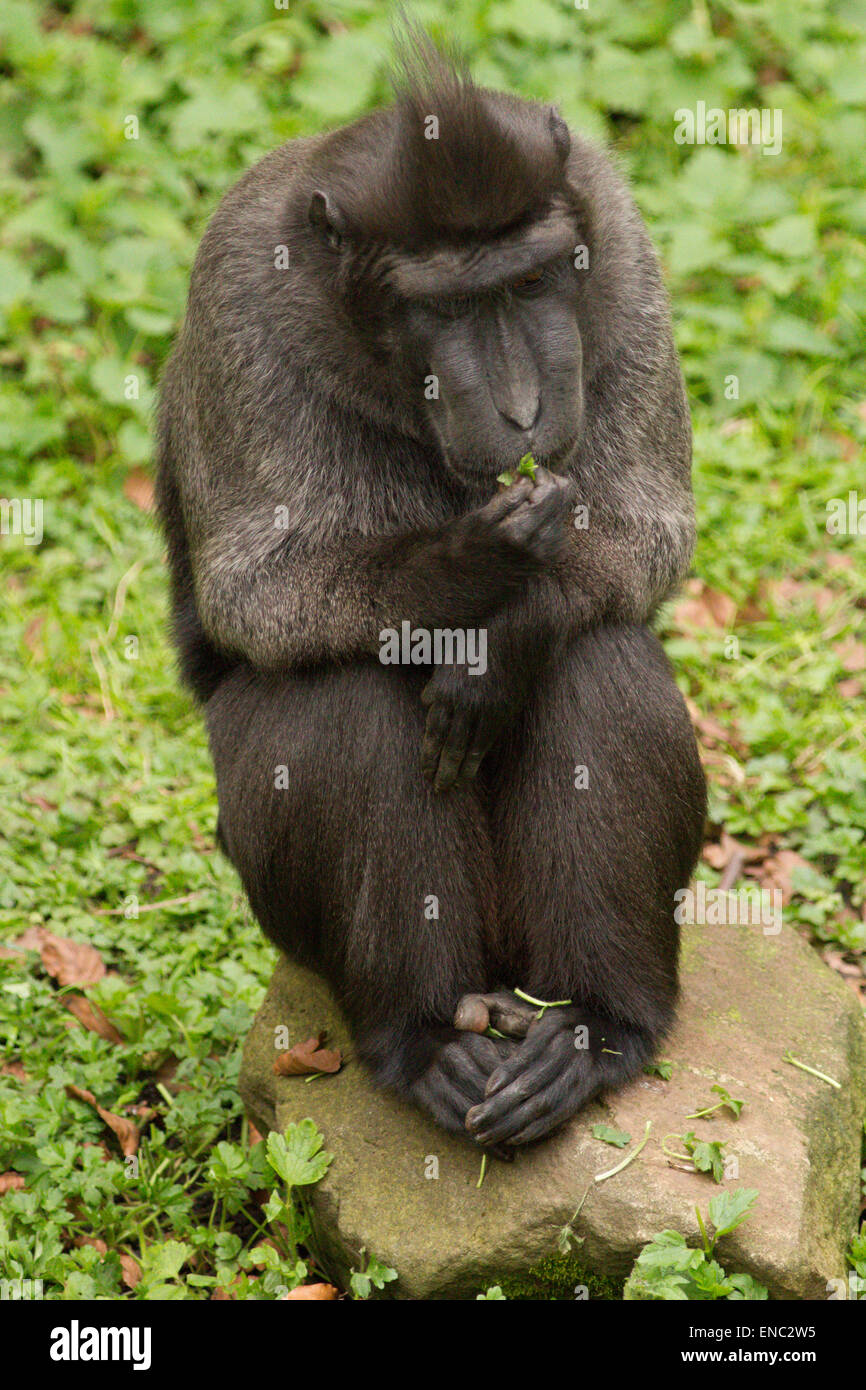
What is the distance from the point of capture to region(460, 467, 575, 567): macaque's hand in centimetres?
431

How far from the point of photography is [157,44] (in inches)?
394

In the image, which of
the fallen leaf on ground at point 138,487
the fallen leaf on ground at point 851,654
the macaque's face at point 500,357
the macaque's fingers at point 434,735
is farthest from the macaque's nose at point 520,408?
the fallen leaf on ground at point 138,487

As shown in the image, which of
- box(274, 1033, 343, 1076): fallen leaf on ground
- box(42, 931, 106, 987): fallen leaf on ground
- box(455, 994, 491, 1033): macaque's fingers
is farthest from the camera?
box(42, 931, 106, 987): fallen leaf on ground

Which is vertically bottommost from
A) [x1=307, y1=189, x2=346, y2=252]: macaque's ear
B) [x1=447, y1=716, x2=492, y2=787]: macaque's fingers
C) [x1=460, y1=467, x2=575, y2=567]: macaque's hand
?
[x1=447, y1=716, x2=492, y2=787]: macaque's fingers

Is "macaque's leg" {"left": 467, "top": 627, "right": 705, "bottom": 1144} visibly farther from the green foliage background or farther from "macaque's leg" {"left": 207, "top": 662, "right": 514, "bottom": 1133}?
the green foliage background

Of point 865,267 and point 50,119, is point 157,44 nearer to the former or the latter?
point 50,119

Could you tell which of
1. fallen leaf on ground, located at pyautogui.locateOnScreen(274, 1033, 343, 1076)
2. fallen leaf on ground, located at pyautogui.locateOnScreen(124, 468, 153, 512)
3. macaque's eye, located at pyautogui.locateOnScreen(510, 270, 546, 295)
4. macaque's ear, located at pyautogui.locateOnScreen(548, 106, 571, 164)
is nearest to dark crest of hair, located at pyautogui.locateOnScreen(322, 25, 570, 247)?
macaque's ear, located at pyautogui.locateOnScreen(548, 106, 571, 164)

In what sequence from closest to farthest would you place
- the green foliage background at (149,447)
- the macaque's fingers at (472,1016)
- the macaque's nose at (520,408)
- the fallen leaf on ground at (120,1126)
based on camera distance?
the macaque's nose at (520,408), the macaque's fingers at (472,1016), the fallen leaf on ground at (120,1126), the green foliage background at (149,447)

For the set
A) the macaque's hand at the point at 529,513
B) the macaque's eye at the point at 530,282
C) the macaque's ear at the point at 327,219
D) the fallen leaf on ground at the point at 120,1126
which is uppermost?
the macaque's ear at the point at 327,219

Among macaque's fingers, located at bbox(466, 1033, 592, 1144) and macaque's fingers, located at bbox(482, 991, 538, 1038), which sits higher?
macaque's fingers, located at bbox(482, 991, 538, 1038)

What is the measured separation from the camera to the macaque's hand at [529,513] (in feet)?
14.1

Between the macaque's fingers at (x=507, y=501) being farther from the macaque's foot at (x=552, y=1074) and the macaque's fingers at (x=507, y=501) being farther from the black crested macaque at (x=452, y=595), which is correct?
the macaque's foot at (x=552, y=1074)

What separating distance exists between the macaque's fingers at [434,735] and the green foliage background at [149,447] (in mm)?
1424

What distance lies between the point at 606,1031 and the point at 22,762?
3295 millimetres
